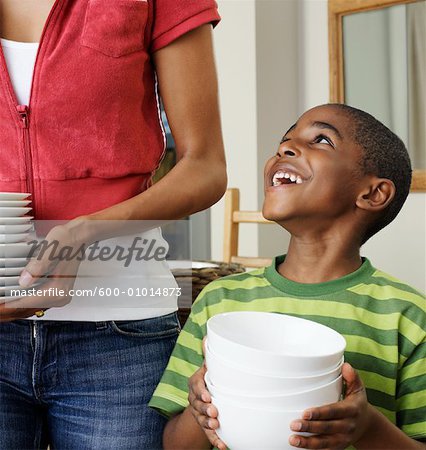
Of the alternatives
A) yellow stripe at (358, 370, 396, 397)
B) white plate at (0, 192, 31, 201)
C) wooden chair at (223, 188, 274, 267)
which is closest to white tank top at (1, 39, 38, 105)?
white plate at (0, 192, 31, 201)

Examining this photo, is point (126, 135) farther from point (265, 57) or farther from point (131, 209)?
point (265, 57)

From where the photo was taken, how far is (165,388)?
0.94 meters

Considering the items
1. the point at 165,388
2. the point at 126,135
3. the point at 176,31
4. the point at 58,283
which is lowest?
the point at 165,388

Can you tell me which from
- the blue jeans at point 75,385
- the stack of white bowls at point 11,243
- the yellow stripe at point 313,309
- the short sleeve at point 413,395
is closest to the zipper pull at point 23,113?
the stack of white bowls at point 11,243

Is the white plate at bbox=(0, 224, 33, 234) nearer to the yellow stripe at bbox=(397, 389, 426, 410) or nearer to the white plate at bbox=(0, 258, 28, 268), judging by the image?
the white plate at bbox=(0, 258, 28, 268)

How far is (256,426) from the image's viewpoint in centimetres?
70

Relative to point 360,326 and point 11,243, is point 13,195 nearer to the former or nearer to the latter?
point 11,243

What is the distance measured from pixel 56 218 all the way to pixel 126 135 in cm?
14

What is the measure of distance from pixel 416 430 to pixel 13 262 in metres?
0.52

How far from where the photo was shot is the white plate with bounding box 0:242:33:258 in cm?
83

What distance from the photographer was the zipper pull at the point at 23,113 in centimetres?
91

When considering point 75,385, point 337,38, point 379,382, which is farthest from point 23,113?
point 337,38

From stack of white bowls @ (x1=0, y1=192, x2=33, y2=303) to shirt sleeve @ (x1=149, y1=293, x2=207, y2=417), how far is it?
235mm

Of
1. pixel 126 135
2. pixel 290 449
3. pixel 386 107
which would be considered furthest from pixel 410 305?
pixel 386 107
